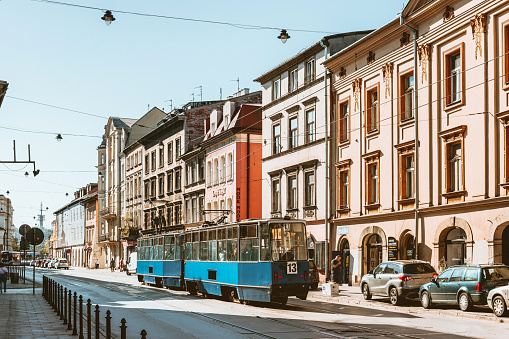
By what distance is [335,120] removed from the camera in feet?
124

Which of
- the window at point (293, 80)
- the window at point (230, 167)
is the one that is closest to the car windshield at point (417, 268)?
the window at point (293, 80)

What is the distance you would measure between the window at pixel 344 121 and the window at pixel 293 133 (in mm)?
4743

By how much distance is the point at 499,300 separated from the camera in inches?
776

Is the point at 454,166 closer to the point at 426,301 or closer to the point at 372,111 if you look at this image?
the point at 426,301

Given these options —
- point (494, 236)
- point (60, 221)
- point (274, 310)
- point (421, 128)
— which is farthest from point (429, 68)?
point (60, 221)

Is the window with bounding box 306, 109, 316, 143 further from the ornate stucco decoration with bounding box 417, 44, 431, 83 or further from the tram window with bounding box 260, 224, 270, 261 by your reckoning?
the tram window with bounding box 260, 224, 270, 261

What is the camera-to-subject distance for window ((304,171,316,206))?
39969mm

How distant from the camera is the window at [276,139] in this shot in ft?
147

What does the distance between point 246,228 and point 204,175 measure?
107 ft

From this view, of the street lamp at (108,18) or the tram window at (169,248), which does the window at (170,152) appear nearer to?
the tram window at (169,248)

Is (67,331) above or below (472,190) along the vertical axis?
below

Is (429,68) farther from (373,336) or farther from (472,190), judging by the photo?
(373,336)

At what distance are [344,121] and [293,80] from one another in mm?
6404

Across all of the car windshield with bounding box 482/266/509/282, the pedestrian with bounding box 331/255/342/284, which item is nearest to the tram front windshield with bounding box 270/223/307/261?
the car windshield with bounding box 482/266/509/282
